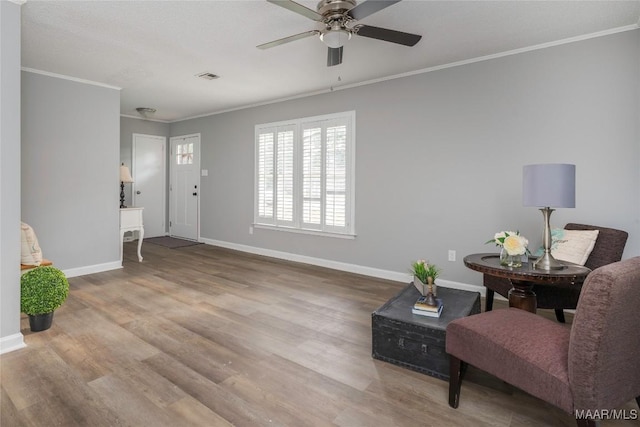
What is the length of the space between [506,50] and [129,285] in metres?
4.76

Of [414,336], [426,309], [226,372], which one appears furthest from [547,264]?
[226,372]

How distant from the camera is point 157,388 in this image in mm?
2004

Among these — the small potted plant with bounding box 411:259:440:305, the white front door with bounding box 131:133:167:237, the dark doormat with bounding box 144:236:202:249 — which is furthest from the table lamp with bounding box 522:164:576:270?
the white front door with bounding box 131:133:167:237

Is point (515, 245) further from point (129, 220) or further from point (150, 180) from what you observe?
point (150, 180)

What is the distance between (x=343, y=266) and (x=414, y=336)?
8.64ft

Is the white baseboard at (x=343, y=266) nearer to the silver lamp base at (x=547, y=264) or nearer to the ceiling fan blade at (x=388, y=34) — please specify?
the silver lamp base at (x=547, y=264)

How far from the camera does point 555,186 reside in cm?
220

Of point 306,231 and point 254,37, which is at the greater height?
point 254,37

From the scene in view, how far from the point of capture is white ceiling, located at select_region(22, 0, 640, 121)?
262 cm

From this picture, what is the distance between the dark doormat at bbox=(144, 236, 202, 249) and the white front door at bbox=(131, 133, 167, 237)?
0.73ft

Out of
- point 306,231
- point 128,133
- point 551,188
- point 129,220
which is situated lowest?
point 306,231

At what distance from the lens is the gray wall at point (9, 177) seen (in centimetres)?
237

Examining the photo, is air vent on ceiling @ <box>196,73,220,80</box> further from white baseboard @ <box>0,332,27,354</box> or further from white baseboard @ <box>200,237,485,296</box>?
A: white baseboard @ <box>0,332,27,354</box>

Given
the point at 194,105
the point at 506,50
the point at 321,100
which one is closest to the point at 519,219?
the point at 506,50
